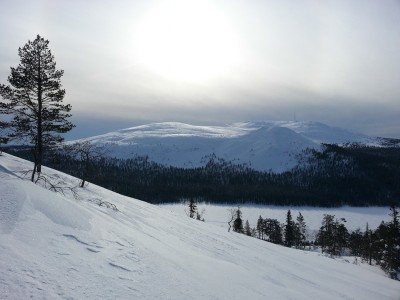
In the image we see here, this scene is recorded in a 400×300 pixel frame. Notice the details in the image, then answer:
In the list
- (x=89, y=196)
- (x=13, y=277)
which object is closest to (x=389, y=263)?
(x=89, y=196)

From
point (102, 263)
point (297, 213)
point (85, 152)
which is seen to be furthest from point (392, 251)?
point (297, 213)

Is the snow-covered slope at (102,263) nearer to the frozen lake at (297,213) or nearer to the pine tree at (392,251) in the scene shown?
the pine tree at (392,251)

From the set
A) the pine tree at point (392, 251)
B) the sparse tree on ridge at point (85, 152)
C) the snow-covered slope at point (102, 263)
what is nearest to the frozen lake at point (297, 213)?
the pine tree at point (392, 251)

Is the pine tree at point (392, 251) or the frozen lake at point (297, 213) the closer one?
the pine tree at point (392, 251)

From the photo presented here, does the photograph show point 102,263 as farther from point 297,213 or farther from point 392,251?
point 297,213

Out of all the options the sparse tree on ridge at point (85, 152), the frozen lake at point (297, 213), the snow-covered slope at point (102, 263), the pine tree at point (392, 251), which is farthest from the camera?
the frozen lake at point (297, 213)

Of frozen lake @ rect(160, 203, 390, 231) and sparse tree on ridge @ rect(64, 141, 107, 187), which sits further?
frozen lake @ rect(160, 203, 390, 231)

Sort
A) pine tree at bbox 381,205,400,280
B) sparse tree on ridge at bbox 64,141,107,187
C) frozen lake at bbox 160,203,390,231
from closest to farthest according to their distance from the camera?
sparse tree on ridge at bbox 64,141,107,187, pine tree at bbox 381,205,400,280, frozen lake at bbox 160,203,390,231

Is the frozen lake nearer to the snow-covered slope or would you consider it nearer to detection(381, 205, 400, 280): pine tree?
detection(381, 205, 400, 280): pine tree

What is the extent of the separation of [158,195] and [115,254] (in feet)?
613

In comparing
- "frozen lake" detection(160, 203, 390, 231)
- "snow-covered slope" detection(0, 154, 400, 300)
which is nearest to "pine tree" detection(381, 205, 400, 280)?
"snow-covered slope" detection(0, 154, 400, 300)

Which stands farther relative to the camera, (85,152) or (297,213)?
A: (297,213)

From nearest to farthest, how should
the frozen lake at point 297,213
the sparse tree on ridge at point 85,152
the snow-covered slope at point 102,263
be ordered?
the snow-covered slope at point 102,263
the sparse tree on ridge at point 85,152
the frozen lake at point 297,213

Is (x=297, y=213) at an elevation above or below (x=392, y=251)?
below
